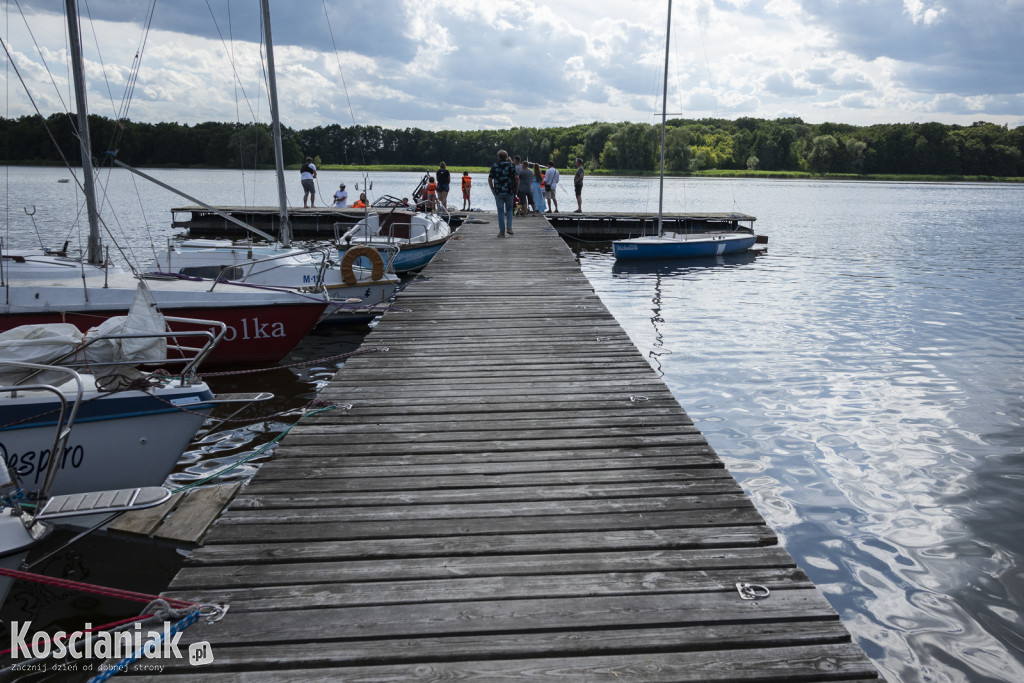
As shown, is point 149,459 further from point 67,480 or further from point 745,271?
point 745,271

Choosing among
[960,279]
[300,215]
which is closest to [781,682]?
[960,279]

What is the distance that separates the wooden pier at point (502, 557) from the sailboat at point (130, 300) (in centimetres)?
467

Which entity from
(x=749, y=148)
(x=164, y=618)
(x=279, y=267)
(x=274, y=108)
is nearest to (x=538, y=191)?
(x=274, y=108)

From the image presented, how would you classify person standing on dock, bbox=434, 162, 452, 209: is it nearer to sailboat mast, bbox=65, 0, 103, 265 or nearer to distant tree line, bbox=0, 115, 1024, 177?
sailboat mast, bbox=65, 0, 103, 265

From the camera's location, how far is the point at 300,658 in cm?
263

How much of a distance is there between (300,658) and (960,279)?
2295cm

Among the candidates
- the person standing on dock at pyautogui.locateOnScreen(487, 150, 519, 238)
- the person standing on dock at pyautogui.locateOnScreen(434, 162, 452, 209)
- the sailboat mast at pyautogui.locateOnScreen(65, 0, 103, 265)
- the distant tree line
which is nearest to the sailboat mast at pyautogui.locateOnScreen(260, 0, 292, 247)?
the sailboat mast at pyautogui.locateOnScreen(65, 0, 103, 265)

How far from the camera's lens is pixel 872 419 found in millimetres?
8914

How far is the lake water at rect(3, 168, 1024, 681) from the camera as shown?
5.06 m

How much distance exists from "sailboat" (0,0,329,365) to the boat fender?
75.3 inches

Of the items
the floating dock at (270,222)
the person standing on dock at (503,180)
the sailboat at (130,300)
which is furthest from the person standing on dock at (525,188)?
the sailboat at (130,300)

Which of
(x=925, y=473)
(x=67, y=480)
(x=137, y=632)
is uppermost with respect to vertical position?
(x=137, y=632)

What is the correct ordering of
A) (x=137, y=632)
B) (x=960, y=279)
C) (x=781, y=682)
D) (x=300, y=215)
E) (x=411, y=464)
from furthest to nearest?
(x=300, y=215) < (x=960, y=279) < (x=411, y=464) < (x=137, y=632) < (x=781, y=682)

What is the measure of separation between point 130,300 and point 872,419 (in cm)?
998
